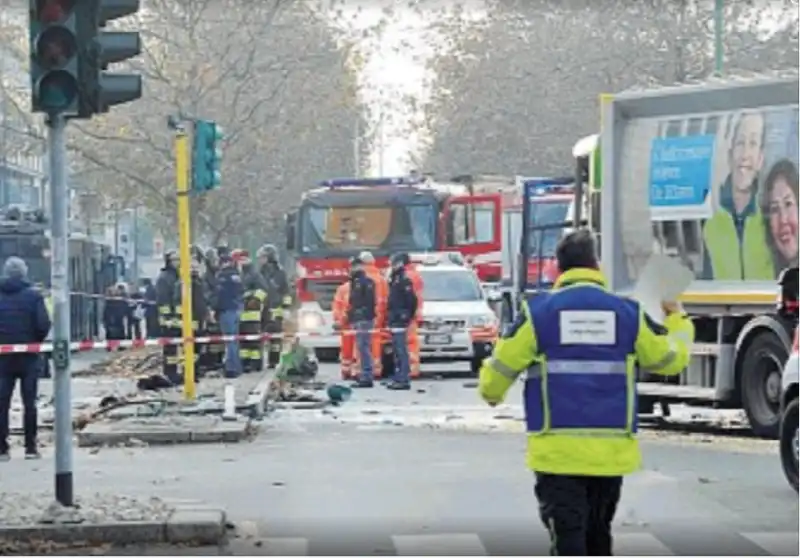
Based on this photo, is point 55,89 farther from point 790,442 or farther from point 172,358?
point 172,358

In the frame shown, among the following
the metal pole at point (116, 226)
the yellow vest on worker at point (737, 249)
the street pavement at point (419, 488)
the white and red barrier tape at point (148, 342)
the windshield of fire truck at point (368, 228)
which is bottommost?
the street pavement at point (419, 488)

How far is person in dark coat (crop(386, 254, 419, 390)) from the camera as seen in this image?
78.4 ft

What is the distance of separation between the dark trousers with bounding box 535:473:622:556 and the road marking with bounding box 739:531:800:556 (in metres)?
2.74

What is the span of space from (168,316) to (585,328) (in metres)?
16.5

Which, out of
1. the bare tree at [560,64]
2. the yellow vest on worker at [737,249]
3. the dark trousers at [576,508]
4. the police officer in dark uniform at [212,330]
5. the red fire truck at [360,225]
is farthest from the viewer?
the bare tree at [560,64]

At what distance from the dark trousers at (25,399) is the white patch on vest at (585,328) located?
916cm

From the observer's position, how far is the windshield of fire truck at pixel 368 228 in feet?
106

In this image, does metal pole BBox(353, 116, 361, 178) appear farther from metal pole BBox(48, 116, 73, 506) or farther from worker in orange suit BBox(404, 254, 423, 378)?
metal pole BBox(48, 116, 73, 506)

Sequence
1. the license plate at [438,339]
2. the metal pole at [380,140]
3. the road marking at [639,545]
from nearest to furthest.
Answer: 1. the road marking at [639,545]
2. the license plate at [438,339]
3. the metal pole at [380,140]

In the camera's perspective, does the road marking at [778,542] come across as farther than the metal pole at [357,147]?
No

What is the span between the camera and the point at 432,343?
26.5 m

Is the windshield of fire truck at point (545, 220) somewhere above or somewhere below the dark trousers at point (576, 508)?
above

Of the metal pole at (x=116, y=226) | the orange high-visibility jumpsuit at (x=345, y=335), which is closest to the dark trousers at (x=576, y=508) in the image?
the orange high-visibility jumpsuit at (x=345, y=335)

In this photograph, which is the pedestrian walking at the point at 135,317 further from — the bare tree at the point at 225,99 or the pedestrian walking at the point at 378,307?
the pedestrian walking at the point at 378,307
